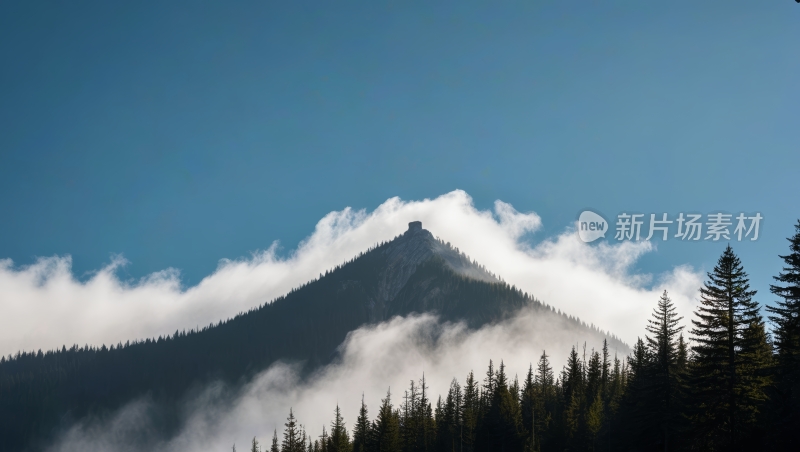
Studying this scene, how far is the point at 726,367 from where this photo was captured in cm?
3641

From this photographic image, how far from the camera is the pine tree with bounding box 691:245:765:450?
3553 centimetres

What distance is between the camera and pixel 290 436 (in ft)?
302

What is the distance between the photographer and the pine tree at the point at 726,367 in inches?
1399

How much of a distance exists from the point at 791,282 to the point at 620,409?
107 feet

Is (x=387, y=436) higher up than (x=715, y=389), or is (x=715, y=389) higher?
(x=715, y=389)

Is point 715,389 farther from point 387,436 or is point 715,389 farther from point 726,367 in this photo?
point 387,436

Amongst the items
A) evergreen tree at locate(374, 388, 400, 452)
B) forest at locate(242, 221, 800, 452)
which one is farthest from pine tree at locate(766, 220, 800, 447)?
evergreen tree at locate(374, 388, 400, 452)

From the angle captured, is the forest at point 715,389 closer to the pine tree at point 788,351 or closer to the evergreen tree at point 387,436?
the pine tree at point 788,351

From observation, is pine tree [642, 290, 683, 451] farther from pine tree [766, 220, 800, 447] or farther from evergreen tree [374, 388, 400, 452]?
evergreen tree [374, 388, 400, 452]

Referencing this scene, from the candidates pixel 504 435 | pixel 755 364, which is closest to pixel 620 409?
pixel 504 435

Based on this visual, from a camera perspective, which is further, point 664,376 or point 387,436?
point 387,436

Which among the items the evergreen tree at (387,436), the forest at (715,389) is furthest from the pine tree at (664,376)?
the evergreen tree at (387,436)

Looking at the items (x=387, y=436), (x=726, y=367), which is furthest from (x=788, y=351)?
(x=387, y=436)

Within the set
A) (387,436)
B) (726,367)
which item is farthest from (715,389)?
(387,436)
